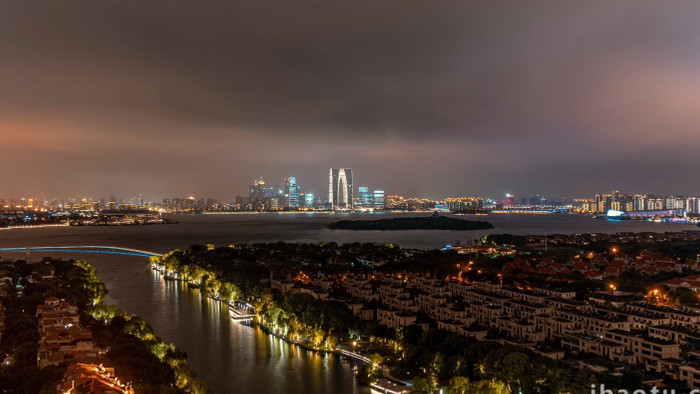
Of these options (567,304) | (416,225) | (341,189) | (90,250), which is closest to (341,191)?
(341,189)

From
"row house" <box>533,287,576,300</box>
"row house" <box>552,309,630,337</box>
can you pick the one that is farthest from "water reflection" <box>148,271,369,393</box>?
"row house" <box>533,287,576,300</box>

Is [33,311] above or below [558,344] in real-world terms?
above

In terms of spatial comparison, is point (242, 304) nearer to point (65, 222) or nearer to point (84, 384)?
point (84, 384)

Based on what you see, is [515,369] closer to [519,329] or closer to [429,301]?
[519,329]

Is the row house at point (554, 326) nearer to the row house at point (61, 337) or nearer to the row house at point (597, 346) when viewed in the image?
the row house at point (597, 346)

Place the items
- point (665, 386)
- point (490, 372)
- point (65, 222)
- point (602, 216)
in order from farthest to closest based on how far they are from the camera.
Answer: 1. point (602, 216)
2. point (65, 222)
3. point (490, 372)
4. point (665, 386)

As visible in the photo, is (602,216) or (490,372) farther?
(602,216)

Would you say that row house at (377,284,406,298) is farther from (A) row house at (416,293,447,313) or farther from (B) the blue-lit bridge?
(B) the blue-lit bridge

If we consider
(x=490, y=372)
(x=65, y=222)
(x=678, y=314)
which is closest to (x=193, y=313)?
(x=490, y=372)
